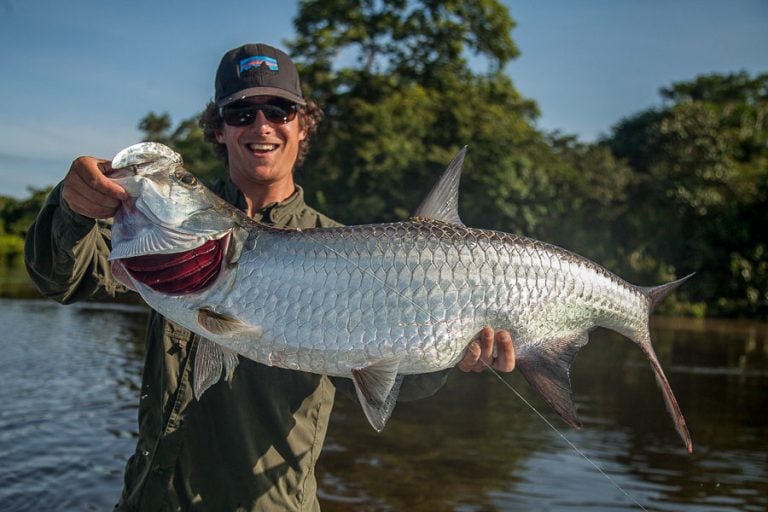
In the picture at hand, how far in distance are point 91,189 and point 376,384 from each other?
3.89 ft

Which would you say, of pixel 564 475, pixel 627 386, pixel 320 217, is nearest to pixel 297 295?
pixel 320 217

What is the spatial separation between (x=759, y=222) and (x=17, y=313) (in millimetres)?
26751

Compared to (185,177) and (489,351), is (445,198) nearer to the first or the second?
(489,351)

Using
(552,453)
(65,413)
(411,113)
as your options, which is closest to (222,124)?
(552,453)

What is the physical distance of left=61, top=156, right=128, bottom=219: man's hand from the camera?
240 centimetres

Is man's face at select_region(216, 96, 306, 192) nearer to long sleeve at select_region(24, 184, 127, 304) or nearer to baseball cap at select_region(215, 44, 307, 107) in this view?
baseball cap at select_region(215, 44, 307, 107)

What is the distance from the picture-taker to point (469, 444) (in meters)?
8.33

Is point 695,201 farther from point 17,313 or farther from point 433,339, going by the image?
point 433,339

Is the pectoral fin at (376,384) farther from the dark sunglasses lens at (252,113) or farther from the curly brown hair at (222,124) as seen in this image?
the curly brown hair at (222,124)

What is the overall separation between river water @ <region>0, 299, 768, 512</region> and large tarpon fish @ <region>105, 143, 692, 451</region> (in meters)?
1.44

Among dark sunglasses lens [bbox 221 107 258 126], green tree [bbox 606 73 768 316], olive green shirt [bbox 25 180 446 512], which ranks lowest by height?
olive green shirt [bbox 25 180 446 512]

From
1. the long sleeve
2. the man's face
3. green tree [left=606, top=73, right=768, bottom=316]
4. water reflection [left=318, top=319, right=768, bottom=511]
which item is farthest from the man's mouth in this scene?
green tree [left=606, top=73, right=768, bottom=316]

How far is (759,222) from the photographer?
29.5 m

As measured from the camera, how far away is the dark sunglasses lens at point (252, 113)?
11.3 feet
